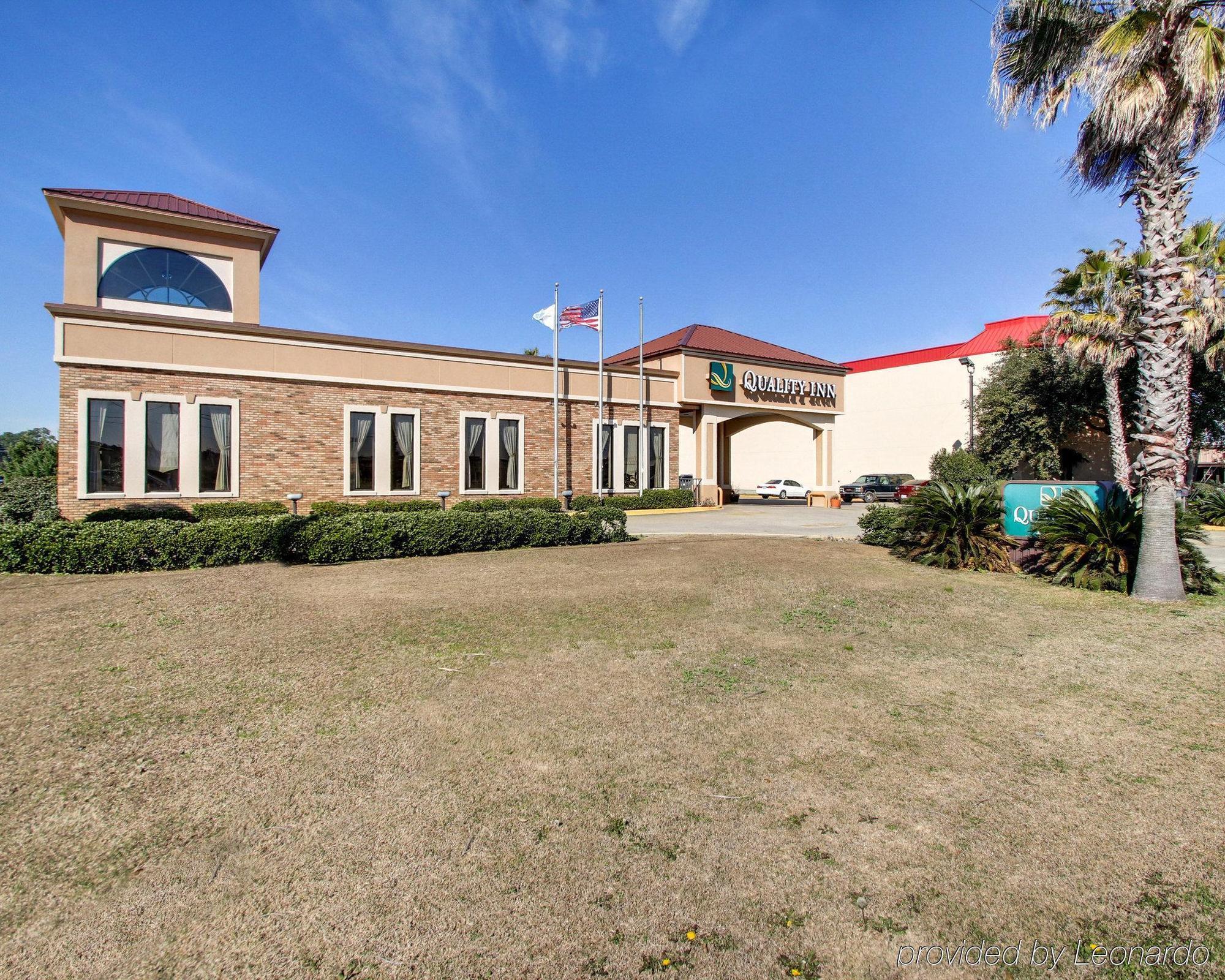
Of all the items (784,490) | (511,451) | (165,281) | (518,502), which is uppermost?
(165,281)

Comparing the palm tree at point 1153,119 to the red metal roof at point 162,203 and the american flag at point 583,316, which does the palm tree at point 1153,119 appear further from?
the red metal roof at point 162,203

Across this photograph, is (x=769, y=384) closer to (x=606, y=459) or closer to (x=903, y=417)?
(x=606, y=459)

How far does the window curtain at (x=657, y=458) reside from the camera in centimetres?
2581

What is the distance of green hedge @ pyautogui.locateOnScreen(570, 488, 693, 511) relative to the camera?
23.6 metres

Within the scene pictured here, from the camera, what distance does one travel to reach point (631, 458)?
82.6ft

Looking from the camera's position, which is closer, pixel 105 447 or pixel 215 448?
pixel 105 447

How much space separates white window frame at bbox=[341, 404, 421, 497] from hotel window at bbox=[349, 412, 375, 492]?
9 centimetres

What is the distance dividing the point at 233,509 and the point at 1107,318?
1078 inches

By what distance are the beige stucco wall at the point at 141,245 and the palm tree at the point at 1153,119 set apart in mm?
22026

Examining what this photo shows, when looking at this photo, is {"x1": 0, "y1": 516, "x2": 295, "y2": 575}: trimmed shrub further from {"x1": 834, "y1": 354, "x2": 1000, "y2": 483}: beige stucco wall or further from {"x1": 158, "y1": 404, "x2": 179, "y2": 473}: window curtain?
{"x1": 834, "y1": 354, "x2": 1000, "y2": 483}: beige stucco wall

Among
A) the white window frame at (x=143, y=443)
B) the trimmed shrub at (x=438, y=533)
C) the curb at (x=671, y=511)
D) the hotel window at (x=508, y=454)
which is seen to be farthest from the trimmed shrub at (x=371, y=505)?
the curb at (x=671, y=511)

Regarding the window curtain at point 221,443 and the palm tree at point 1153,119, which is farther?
the window curtain at point 221,443

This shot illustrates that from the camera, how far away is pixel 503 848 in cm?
312

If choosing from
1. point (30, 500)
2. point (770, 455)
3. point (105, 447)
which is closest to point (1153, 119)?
point (105, 447)
